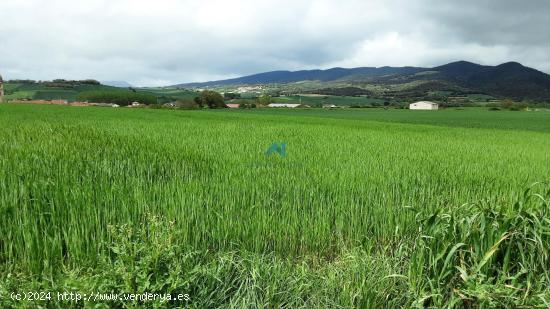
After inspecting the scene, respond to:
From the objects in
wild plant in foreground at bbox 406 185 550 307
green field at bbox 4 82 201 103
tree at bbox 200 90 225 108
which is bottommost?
wild plant in foreground at bbox 406 185 550 307

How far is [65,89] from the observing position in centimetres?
11481

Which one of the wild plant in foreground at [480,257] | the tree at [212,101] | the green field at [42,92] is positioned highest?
the green field at [42,92]

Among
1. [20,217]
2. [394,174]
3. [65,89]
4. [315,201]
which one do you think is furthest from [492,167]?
[65,89]

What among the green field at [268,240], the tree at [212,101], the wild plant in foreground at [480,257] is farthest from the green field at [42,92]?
the wild plant in foreground at [480,257]

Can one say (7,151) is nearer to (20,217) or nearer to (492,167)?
(20,217)

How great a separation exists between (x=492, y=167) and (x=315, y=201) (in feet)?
19.7

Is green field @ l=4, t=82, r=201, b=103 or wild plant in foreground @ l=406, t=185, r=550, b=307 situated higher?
green field @ l=4, t=82, r=201, b=103

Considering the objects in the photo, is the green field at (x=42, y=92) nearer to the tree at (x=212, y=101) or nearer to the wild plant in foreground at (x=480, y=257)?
the tree at (x=212, y=101)

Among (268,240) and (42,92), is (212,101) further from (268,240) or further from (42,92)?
(268,240)
